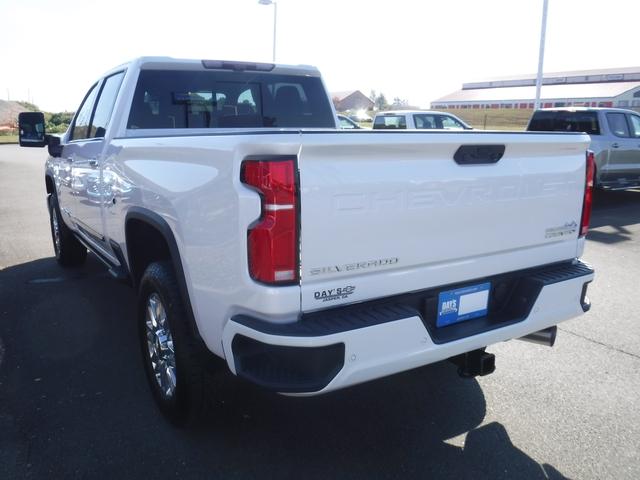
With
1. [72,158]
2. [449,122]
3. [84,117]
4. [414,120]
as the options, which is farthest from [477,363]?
[449,122]

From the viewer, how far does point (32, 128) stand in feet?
18.7

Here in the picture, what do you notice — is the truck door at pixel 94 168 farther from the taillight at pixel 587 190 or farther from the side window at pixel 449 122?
the side window at pixel 449 122

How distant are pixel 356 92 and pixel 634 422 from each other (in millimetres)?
118836

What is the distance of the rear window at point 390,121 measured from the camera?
16.2 metres

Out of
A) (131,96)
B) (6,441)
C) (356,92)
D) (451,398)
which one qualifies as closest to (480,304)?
Result: (451,398)

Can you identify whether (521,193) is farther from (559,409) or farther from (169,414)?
(169,414)

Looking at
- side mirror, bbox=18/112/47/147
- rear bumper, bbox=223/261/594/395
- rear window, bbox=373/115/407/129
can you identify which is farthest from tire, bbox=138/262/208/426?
rear window, bbox=373/115/407/129

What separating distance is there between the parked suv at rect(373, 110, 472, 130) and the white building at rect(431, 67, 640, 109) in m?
46.2

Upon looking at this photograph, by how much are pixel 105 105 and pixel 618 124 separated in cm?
1042

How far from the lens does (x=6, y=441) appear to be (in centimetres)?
291

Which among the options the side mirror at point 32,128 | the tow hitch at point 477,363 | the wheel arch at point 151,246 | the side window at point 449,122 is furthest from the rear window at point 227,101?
the side window at point 449,122

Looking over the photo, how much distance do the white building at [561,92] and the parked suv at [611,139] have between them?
50.3 metres

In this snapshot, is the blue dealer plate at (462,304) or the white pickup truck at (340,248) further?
the blue dealer plate at (462,304)

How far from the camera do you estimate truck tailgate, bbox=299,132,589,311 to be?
2209mm
